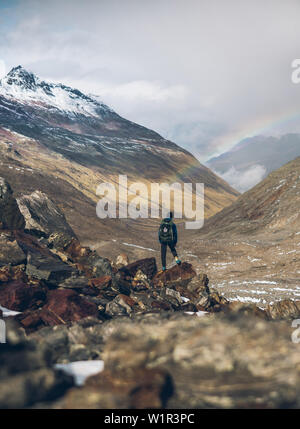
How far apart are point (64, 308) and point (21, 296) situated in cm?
135

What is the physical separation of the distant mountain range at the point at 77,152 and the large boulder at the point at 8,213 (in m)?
11.5

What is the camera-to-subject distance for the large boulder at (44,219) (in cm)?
1696

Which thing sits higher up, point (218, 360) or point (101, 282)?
point (101, 282)

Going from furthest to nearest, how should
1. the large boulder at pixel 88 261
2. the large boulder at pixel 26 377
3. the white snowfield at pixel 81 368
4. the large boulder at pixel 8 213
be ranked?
1. the large boulder at pixel 8 213
2. the large boulder at pixel 88 261
3. the white snowfield at pixel 81 368
4. the large boulder at pixel 26 377

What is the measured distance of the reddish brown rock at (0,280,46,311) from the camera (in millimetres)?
10289

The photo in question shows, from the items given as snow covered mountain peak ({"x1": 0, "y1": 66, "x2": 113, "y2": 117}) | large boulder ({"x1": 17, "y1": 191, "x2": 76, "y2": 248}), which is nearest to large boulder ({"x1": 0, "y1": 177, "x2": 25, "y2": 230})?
large boulder ({"x1": 17, "y1": 191, "x2": 76, "y2": 248})

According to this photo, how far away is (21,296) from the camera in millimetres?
10461

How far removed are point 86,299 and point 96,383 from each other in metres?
7.00

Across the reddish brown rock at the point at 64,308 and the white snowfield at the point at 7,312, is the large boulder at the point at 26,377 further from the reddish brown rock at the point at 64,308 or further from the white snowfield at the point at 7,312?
the white snowfield at the point at 7,312

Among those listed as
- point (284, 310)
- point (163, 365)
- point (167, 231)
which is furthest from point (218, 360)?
point (167, 231)

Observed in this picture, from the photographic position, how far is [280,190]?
3612 centimetres

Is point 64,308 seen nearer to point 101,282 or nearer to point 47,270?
point 47,270

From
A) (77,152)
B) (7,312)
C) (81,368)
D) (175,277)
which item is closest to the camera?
(81,368)

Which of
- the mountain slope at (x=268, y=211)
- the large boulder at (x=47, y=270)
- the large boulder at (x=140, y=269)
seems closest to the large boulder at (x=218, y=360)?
the large boulder at (x=47, y=270)
